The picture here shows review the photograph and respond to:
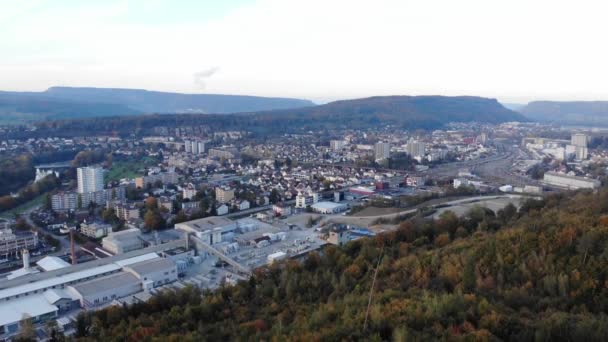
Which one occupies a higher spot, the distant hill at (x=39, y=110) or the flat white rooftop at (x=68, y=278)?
the distant hill at (x=39, y=110)

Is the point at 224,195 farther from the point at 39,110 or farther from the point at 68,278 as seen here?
the point at 39,110

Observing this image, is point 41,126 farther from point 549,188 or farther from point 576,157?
point 576,157

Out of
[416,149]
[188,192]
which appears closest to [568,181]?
[416,149]

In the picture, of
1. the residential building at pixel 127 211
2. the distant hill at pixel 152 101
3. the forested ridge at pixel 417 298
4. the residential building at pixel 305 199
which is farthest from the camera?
the distant hill at pixel 152 101

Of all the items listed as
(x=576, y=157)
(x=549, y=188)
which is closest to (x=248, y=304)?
(x=549, y=188)

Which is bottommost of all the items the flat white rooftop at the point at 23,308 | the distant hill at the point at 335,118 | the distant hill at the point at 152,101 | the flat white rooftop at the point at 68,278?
the flat white rooftop at the point at 23,308

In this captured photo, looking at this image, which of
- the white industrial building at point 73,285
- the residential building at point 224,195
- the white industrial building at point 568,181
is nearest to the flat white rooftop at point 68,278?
the white industrial building at point 73,285

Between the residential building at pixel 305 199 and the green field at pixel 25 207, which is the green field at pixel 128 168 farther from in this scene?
the residential building at pixel 305 199

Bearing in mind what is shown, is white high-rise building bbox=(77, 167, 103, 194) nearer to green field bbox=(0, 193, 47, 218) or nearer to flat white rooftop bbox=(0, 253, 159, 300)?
green field bbox=(0, 193, 47, 218)
